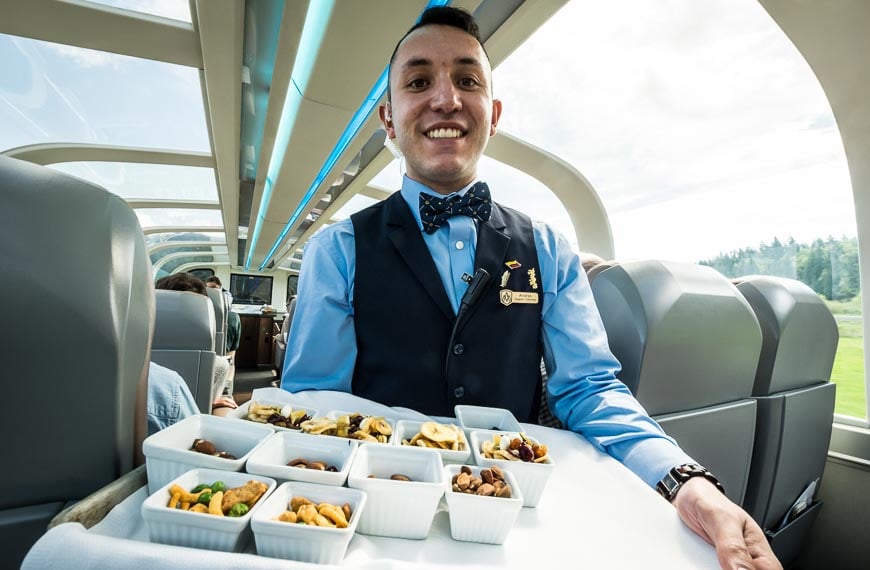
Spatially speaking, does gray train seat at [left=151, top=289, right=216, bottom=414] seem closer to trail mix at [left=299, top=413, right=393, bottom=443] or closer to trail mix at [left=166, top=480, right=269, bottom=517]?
trail mix at [left=299, top=413, right=393, bottom=443]

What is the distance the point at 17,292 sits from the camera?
601 millimetres

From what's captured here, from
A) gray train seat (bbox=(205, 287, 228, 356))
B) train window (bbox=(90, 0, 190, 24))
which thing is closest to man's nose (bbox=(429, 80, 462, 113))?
train window (bbox=(90, 0, 190, 24))

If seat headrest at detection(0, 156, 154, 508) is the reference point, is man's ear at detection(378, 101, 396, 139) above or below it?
above

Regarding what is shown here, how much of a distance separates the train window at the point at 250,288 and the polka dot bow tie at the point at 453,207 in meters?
21.0

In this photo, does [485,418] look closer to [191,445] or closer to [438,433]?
[438,433]

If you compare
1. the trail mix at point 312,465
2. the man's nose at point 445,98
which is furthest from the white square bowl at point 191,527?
the man's nose at point 445,98

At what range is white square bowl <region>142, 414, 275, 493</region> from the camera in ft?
2.04

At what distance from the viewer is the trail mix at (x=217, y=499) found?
521mm

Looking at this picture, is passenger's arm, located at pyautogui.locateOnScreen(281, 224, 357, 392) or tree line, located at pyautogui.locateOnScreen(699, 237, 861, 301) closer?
passenger's arm, located at pyautogui.locateOnScreen(281, 224, 357, 392)

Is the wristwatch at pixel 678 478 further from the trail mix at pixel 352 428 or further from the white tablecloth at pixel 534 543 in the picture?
the trail mix at pixel 352 428

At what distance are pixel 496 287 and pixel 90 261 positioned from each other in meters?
1.05

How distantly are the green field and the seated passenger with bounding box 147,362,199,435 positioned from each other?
3.48 meters

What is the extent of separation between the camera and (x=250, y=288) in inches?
818

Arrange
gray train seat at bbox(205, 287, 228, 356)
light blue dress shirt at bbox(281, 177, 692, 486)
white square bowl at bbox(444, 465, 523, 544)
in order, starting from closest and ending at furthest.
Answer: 1. white square bowl at bbox(444, 465, 523, 544)
2. light blue dress shirt at bbox(281, 177, 692, 486)
3. gray train seat at bbox(205, 287, 228, 356)
